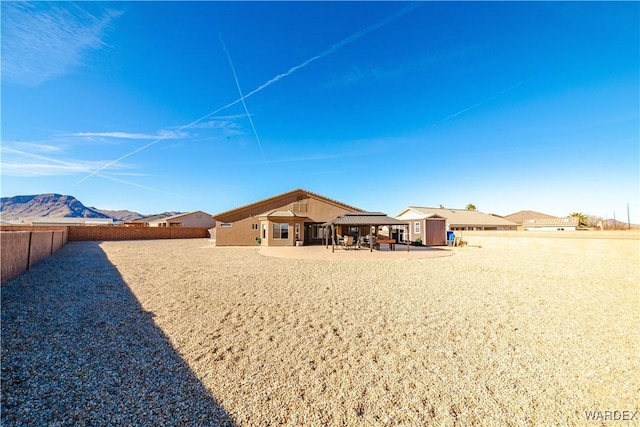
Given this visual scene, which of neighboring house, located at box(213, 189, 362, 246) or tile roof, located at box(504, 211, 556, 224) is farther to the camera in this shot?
tile roof, located at box(504, 211, 556, 224)

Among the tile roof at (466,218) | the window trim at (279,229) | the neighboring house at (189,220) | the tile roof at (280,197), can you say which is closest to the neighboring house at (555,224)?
the tile roof at (466,218)

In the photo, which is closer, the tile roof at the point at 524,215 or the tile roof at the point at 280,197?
the tile roof at the point at 280,197

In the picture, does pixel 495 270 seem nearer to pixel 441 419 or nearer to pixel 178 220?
pixel 441 419

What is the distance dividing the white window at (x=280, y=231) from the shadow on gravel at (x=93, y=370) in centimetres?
1723

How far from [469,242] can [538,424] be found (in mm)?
25916

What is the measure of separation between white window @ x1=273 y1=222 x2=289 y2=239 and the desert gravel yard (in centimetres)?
1486

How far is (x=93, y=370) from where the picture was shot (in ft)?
12.6

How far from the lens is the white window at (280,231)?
2398 cm

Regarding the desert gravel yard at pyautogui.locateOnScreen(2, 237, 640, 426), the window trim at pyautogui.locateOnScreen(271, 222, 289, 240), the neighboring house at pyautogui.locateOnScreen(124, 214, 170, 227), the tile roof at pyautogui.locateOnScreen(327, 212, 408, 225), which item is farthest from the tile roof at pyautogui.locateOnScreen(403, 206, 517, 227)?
the neighboring house at pyautogui.locateOnScreen(124, 214, 170, 227)

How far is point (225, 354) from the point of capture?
4.40 meters

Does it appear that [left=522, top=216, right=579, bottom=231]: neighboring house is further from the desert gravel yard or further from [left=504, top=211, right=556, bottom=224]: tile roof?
the desert gravel yard

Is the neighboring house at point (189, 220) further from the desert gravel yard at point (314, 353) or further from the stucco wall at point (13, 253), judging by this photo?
the desert gravel yard at point (314, 353)

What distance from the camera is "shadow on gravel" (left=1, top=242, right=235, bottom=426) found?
9.89 ft

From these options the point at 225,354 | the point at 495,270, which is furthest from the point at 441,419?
the point at 495,270
